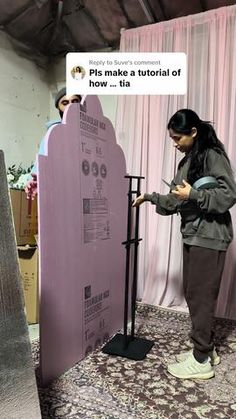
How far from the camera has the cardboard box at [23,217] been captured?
7.85 ft

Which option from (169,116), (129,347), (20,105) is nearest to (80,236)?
(129,347)

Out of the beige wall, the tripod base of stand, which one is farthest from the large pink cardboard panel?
the beige wall

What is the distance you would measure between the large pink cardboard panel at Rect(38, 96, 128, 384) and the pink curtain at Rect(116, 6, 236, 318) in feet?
1.78

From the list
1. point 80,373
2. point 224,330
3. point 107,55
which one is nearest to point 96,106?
point 107,55

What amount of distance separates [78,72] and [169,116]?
1.34 metres

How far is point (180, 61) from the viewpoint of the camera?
147 centimetres

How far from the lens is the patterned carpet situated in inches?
54.6

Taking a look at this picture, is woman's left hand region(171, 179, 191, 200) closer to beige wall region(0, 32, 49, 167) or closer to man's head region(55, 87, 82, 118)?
man's head region(55, 87, 82, 118)

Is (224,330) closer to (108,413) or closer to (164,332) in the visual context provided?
(164,332)

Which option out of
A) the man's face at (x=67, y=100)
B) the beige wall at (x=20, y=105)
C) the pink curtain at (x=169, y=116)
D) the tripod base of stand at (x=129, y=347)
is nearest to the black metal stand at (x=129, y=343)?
the tripod base of stand at (x=129, y=347)

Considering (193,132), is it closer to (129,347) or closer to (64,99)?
(64,99)

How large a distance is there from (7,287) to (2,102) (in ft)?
7.11

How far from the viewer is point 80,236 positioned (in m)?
1.79

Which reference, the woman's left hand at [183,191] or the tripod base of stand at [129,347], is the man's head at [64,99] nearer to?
the woman's left hand at [183,191]
